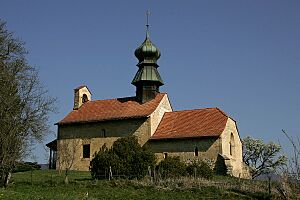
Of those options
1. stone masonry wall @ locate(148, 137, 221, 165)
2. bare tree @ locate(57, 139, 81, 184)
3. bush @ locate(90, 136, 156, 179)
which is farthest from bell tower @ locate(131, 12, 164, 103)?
bush @ locate(90, 136, 156, 179)

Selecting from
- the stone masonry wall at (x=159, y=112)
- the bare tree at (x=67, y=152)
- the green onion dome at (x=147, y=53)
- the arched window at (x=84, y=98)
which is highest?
the green onion dome at (x=147, y=53)

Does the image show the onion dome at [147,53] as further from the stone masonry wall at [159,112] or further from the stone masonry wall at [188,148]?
the stone masonry wall at [188,148]

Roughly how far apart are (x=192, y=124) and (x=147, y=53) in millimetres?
9946

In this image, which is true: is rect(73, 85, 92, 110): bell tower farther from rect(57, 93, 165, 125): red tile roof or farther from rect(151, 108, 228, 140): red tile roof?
rect(151, 108, 228, 140): red tile roof

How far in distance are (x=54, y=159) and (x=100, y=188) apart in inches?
892

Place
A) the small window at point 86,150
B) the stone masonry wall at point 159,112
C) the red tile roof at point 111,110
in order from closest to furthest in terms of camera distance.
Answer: the stone masonry wall at point 159,112 < the red tile roof at point 111,110 < the small window at point 86,150

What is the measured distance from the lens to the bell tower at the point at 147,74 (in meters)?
43.4

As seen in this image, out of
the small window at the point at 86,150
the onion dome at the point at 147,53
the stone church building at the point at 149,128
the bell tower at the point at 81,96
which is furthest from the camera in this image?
the bell tower at the point at 81,96

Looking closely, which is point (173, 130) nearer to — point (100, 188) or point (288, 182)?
point (100, 188)

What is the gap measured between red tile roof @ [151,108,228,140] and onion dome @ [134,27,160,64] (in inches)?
256

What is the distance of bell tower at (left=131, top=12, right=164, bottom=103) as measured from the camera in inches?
1708

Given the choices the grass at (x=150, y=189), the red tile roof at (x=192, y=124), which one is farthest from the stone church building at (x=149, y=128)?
the grass at (x=150, y=189)

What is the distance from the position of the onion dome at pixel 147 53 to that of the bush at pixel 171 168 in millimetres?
15866

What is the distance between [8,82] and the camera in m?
26.9
